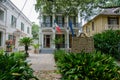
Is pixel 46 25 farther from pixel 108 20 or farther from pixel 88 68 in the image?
pixel 88 68

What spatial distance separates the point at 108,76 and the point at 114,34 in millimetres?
10670

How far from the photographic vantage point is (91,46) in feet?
27.1

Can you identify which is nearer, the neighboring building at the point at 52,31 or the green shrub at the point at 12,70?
the green shrub at the point at 12,70

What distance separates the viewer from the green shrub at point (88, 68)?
589 cm

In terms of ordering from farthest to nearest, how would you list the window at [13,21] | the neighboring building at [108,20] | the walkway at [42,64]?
the window at [13,21] < the neighboring building at [108,20] < the walkway at [42,64]

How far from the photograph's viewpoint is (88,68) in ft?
19.8

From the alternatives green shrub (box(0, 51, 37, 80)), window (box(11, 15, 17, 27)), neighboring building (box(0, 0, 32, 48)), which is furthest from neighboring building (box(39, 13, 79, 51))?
green shrub (box(0, 51, 37, 80))

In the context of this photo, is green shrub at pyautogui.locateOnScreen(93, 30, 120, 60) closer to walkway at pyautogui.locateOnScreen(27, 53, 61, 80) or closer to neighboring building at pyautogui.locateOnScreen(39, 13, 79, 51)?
walkway at pyautogui.locateOnScreen(27, 53, 61, 80)

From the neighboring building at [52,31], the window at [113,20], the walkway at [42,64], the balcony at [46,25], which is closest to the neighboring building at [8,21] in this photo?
the balcony at [46,25]

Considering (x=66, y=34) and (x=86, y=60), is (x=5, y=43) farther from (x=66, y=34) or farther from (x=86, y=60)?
(x=86, y=60)

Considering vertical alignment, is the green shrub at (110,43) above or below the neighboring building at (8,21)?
below

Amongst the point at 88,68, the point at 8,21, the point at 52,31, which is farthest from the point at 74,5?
the point at 52,31

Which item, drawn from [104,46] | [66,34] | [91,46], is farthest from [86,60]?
[66,34]

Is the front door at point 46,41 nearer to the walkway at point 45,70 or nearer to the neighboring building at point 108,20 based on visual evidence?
the neighboring building at point 108,20
